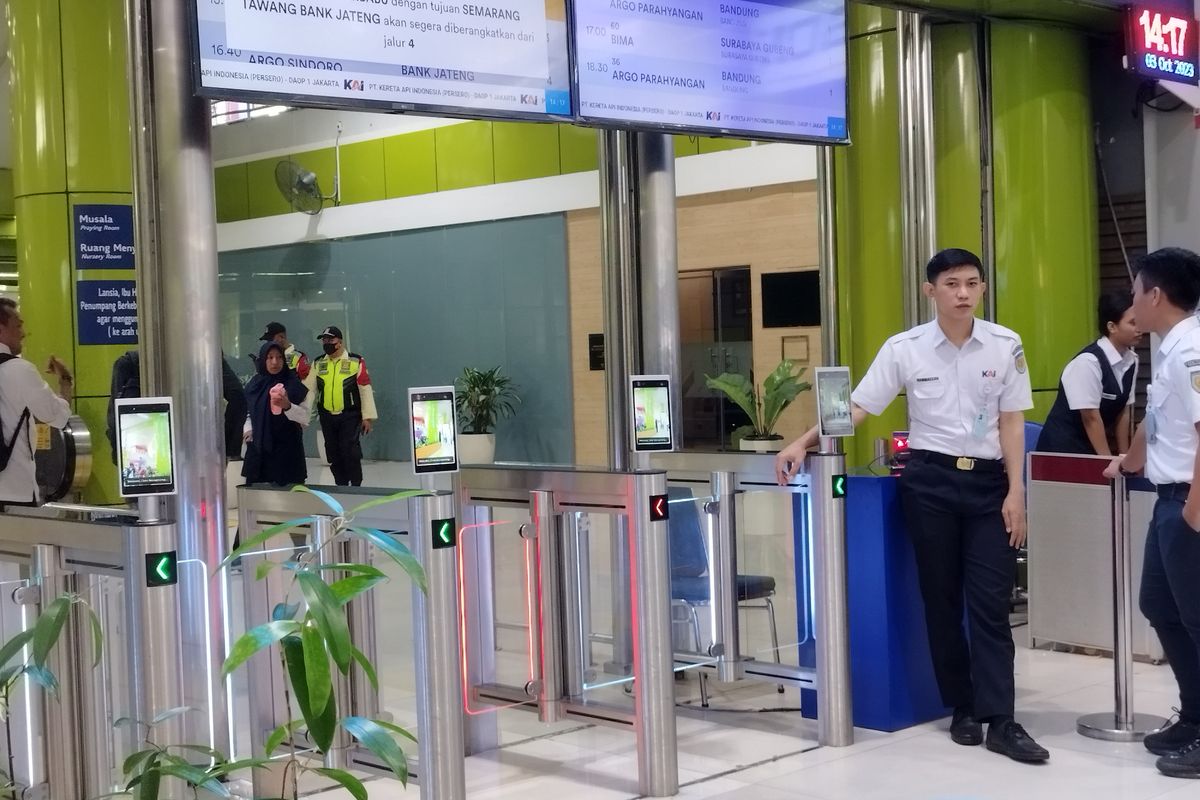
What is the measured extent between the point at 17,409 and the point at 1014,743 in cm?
379

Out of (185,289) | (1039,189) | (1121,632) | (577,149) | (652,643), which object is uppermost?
(577,149)

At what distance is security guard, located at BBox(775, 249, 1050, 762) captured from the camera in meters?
4.31

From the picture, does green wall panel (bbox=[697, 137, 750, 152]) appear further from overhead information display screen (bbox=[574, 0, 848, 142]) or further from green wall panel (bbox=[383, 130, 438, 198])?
overhead information display screen (bbox=[574, 0, 848, 142])

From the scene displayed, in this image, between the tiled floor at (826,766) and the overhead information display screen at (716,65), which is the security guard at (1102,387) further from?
the overhead information display screen at (716,65)

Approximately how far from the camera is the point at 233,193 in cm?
1477

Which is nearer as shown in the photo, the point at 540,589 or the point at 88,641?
the point at 88,641

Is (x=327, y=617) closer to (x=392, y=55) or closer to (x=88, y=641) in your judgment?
(x=88, y=641)

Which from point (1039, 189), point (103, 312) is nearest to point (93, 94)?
point (103, 312)

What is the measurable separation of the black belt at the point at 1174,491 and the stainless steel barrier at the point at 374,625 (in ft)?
6.52

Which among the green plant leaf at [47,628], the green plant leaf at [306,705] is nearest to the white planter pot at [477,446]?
the green plant leaf at [47,628]

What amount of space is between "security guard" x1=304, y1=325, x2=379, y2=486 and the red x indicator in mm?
5739

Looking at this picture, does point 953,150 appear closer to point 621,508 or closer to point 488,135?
point 621,508

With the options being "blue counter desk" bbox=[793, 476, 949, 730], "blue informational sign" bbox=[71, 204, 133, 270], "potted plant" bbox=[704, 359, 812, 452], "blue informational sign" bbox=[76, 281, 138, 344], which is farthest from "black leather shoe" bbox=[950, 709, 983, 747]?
"potted plant" bbox=[704, 359, 812, 452]

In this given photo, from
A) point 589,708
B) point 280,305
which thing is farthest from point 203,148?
point 280,305
